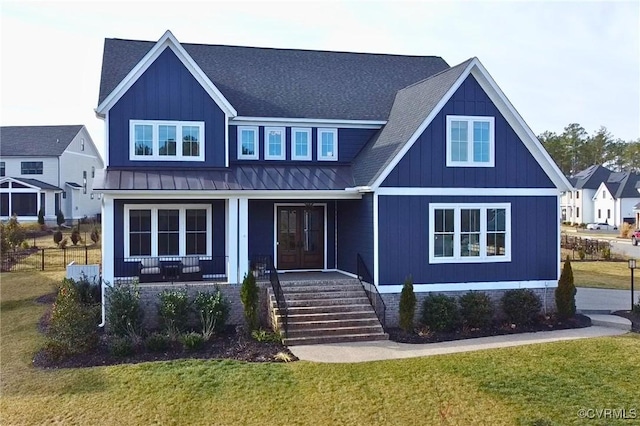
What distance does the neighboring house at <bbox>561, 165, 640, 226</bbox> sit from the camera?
206 ft

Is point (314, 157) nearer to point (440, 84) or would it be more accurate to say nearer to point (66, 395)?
point (440, 84)

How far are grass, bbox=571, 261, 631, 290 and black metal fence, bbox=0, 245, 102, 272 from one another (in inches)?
828

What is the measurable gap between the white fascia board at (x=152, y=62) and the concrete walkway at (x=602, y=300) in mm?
12250

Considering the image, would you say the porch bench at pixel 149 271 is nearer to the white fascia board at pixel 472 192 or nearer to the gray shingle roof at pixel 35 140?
the white fascia board at pixel 472 192

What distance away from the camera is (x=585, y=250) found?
3438 centimetres

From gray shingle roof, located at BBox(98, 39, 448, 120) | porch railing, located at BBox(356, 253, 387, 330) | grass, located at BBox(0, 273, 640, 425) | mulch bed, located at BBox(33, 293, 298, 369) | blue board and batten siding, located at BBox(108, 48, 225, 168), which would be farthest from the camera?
gray shingle roof, located at BBox(98, 39, 448, 120)

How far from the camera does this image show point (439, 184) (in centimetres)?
1589

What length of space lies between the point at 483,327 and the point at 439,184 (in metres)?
4.02

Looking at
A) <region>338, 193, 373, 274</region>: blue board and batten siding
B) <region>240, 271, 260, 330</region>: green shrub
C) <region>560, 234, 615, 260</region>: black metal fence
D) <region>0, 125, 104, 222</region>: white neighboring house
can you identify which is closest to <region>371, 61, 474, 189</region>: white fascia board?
<region>338, 193, 373, 274</region>: blue board and batten siding

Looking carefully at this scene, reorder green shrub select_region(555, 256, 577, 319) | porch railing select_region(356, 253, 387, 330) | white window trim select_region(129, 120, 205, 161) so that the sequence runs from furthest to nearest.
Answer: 1. white window trim select_region(129, 120, 205, 161)
2. green shrub select_region(555, 256, 577, 319)
3. porch railing select_region(356, 253, 387, 330)

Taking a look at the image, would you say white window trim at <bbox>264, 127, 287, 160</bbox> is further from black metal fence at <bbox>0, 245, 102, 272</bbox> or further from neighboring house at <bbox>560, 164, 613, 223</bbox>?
neighboring house at <bbox>560, 164, 613, 223</bbox>

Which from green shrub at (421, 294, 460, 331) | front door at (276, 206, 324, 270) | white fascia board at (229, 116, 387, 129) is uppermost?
white fascia board at (229, 116, 387, 129)

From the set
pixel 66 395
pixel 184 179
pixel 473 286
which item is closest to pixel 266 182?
pixel 184 179

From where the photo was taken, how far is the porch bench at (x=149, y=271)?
1576 centimetres
